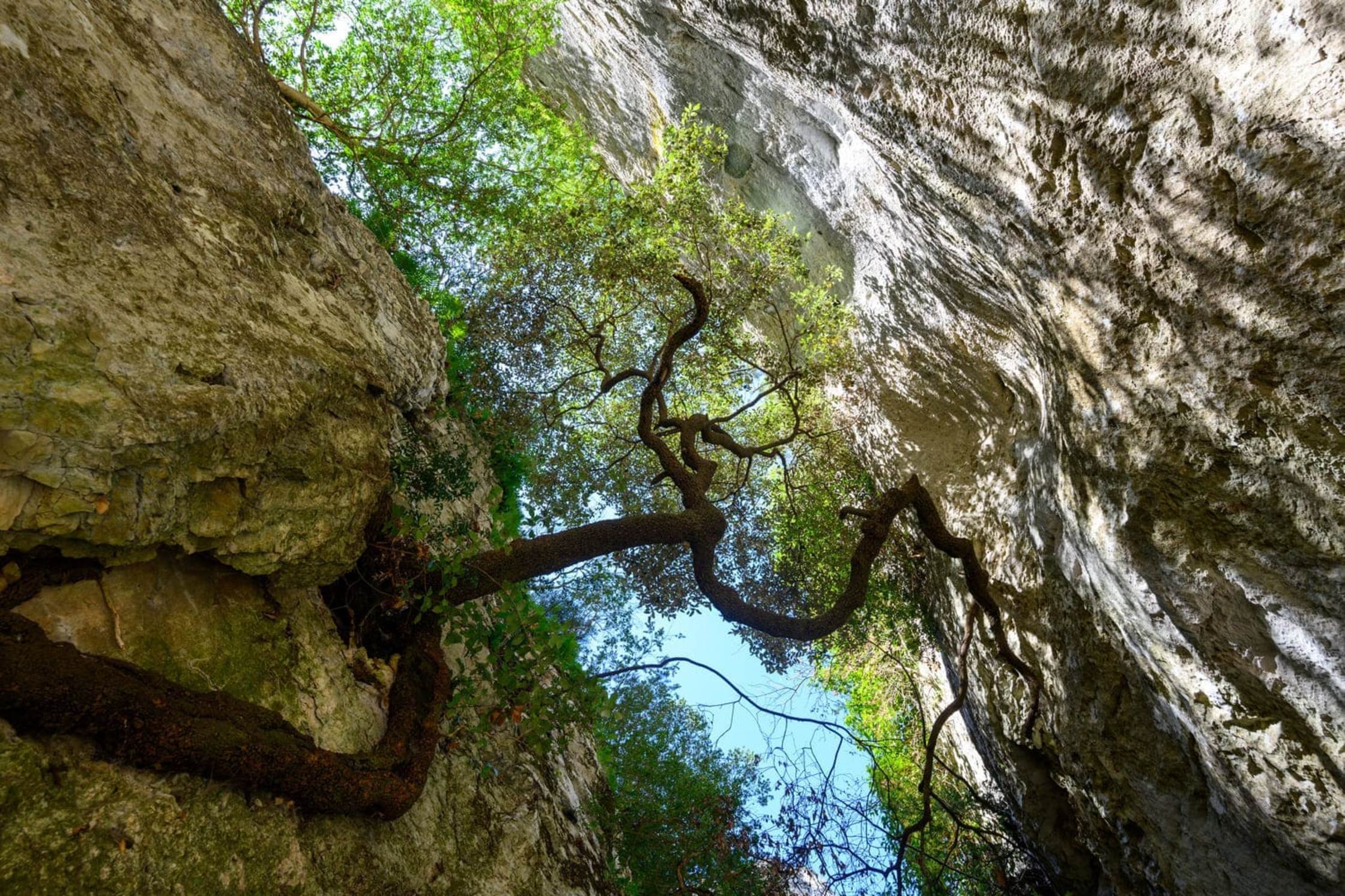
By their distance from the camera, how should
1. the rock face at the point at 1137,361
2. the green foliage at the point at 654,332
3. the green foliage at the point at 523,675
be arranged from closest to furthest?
the rock face at the point at 1137,361 < the green foliage at the point at 523,675 < the green foliage at the point at 654,332

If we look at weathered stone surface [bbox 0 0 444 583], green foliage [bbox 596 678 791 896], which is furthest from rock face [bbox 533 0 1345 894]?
weathered stone surface [bbox 0 0 444 583]

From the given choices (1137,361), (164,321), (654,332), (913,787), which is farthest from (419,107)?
(913,787)

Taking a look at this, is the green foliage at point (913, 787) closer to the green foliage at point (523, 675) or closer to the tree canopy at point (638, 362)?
the tree canopy at point (638, 362)

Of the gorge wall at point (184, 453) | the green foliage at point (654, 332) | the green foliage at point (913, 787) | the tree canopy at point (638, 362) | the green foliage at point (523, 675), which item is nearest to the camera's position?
the gorge wall at point (184, 453)

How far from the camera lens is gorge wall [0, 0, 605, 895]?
2762 mm

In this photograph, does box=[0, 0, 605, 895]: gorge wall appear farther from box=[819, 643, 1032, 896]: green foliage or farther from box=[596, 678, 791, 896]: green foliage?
box=[819, 643, 1032, 896]: green foliage

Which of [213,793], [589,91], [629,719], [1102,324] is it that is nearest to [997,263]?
[1102,324]

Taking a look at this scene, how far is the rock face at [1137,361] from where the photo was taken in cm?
322

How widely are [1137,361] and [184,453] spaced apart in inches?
204

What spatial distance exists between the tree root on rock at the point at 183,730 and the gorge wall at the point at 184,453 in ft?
0.29

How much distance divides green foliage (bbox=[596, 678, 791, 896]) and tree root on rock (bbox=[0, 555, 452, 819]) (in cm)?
207

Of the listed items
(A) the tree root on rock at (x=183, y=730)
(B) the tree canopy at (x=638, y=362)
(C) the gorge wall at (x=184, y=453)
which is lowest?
(A) the tree root on rock at (x=183, y=730)

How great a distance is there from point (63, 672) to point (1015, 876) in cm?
921

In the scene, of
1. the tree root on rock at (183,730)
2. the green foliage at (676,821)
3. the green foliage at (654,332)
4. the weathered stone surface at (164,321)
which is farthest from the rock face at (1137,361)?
the tree root on rock at (183,730)
